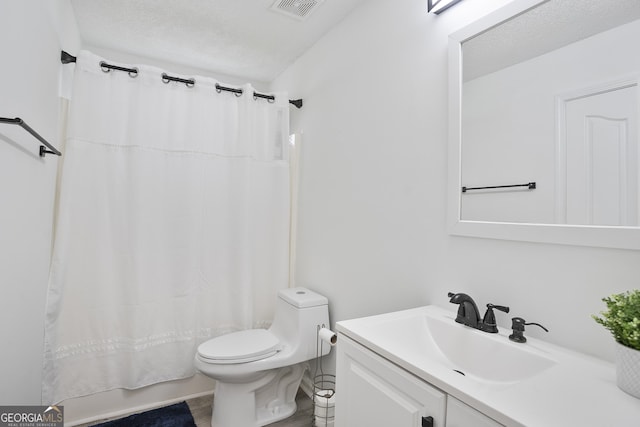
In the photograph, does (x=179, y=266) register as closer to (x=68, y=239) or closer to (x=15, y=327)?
(x=68, y=239)

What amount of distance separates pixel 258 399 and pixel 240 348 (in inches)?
16.1

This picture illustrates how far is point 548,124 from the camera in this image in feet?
3.26

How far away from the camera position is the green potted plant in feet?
2.20

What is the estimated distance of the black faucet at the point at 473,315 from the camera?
1.05 metres

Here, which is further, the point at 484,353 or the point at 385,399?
the point at 484,353

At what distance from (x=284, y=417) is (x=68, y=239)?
1.65 m

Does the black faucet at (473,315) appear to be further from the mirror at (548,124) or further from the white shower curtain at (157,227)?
the white shower curtain at (157,227)

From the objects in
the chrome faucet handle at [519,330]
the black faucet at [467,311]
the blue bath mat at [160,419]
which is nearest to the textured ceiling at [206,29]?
the black faucet at [467,311]

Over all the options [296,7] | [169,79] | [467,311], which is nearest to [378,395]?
[467,311]

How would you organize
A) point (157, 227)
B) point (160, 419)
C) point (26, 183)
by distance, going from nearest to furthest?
point (26, 183) < point (160, 419) < point (157, 227)

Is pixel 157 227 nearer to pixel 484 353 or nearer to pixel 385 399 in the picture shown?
pixel 385 399

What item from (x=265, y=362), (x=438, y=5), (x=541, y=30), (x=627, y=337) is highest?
(x=438, y=5)

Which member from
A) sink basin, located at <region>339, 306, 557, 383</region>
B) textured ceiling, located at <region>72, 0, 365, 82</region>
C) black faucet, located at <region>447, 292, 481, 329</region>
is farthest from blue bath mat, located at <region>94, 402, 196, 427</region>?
textured ceiling, located at <region>72, 0, 365, 82</region>

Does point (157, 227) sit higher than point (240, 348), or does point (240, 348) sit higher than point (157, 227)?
point (157, 227)
